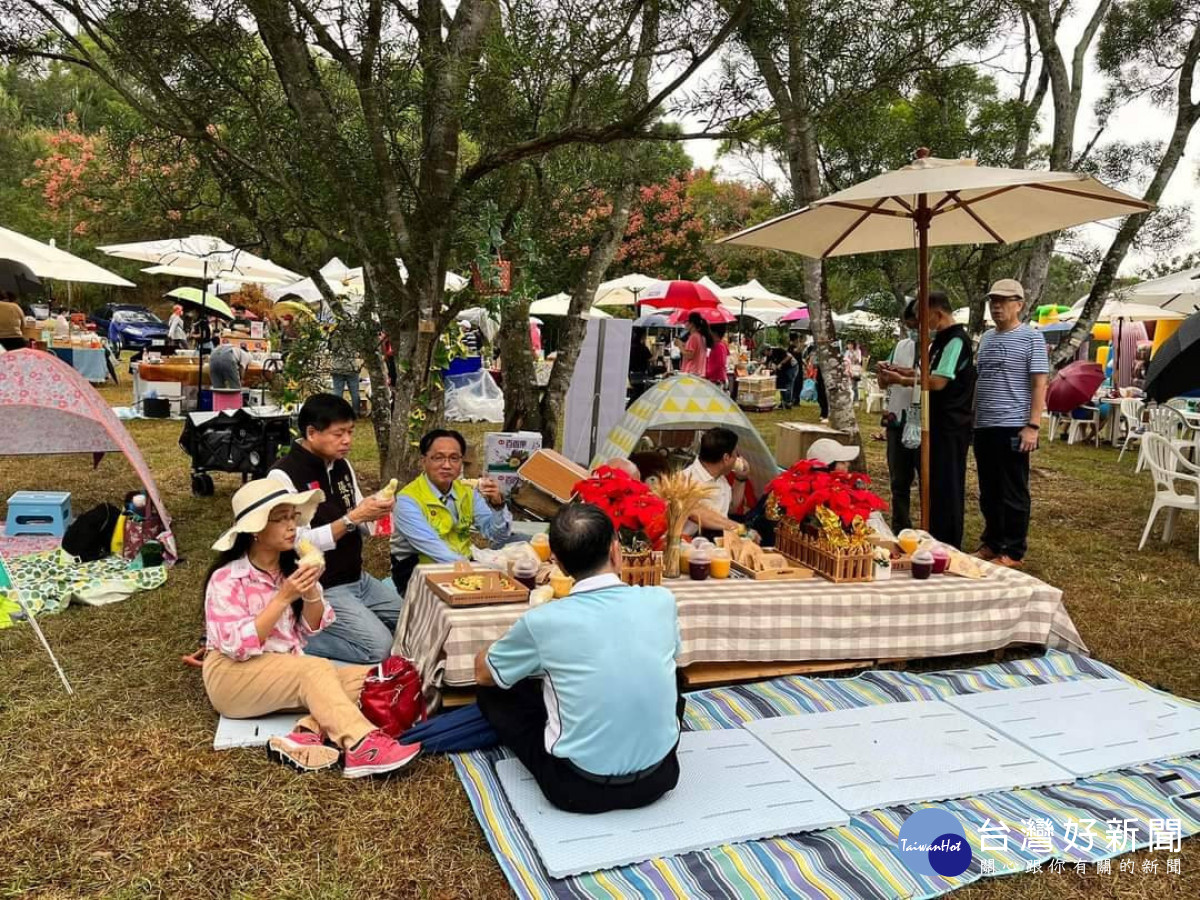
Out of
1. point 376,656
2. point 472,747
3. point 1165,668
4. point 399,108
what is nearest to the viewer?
point 472,747

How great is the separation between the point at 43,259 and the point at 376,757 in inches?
242

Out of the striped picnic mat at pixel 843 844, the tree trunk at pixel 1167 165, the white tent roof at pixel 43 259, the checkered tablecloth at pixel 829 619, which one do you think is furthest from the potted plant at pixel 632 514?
the tree trunk at pixel 1167 165

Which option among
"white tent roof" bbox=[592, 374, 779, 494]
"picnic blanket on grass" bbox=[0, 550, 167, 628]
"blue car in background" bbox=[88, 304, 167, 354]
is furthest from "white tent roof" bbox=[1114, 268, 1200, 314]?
"blue car in background" bbox=[88, 304, 167, 354]

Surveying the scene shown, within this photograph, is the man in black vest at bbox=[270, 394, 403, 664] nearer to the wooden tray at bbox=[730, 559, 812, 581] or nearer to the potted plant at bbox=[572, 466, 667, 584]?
the potted plant at bbox=[572, 466, 667, 584]

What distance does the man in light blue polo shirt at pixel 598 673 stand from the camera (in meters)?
2.56

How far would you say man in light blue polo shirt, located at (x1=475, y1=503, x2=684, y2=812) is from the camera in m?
2.56

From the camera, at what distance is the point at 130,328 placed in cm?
2294

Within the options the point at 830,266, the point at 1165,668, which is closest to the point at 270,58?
the point at 1165,668

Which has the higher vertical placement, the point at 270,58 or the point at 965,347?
the point at 270,58

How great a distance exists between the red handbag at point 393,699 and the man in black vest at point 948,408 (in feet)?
12.0

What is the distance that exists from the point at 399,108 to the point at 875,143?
690 cm

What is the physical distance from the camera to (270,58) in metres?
5.32

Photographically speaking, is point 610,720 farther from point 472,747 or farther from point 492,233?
point 492,233

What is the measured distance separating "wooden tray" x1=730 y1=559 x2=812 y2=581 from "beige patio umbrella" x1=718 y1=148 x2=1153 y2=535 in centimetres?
147
